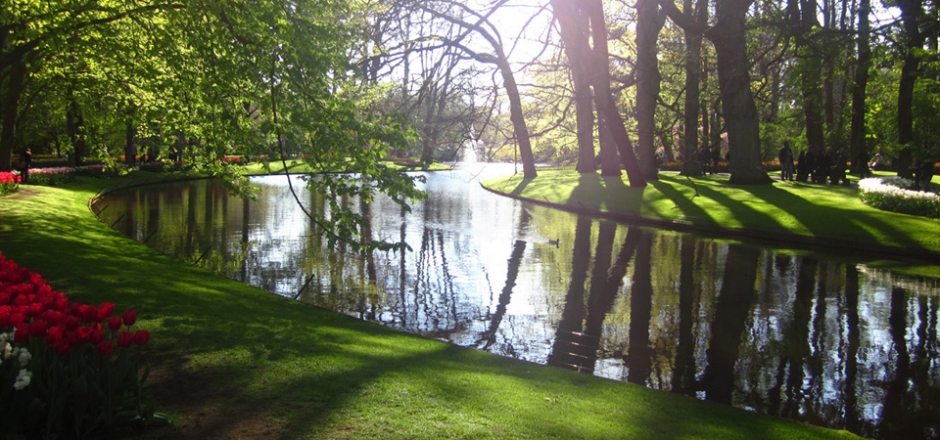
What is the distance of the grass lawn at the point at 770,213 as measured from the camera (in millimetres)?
17984

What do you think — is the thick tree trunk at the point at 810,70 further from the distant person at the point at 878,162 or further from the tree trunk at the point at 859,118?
the distant person at the point at 878,162

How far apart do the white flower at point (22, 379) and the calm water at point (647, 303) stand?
549 centimetres

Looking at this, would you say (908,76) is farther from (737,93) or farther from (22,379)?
(22,379)

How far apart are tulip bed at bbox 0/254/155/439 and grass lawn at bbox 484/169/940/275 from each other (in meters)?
15.9

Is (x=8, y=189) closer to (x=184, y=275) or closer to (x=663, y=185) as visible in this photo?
(x=184, y=275)

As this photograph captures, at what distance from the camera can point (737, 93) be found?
26625mm

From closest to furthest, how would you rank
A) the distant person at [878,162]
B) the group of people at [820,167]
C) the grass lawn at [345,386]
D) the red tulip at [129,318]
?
the red tulip at [129,318] < the grass lawn at [345,386] < the group of people at [820,167] < the distant person at [878,162]

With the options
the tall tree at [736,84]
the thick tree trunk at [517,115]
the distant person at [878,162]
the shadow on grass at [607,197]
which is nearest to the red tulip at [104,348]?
the shadow on grass at [607,197]

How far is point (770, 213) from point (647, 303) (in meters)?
11.9

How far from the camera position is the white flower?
4068 millimetres

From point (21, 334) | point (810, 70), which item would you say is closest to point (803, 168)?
point (810, 70)

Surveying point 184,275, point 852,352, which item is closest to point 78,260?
point 184,275

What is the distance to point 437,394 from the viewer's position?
6.09m

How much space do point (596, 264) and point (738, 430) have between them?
939 cm
